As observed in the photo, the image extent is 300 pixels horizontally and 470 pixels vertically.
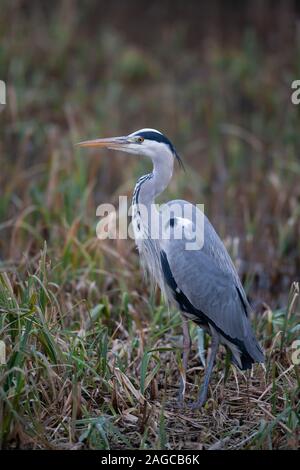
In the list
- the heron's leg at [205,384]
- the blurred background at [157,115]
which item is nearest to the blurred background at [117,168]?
the blurred background at [157,115]

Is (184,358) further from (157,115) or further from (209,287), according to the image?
(157,115)

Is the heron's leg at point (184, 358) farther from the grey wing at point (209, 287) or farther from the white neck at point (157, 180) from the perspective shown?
the white neck at point (157, 180)

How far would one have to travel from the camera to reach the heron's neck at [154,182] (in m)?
3.91

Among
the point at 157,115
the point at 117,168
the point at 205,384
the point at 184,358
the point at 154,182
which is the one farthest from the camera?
the point at 157,115

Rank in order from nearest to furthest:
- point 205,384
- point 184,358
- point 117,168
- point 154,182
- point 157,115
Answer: point 205,384, point 184,358, point 154,182, point 117,168, point 157,115

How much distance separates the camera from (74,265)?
463cm

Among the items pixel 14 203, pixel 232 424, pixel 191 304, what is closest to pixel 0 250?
pixel 14 203

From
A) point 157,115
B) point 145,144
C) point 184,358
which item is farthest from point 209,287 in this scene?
point 157,115

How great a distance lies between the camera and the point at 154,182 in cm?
392

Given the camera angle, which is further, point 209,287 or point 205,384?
point 209,287

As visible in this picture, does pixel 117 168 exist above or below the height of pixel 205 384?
above

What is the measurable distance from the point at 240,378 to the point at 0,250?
6.95ft

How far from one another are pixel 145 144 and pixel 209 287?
0.84 meters

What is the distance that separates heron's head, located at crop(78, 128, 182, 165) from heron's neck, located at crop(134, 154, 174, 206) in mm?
32
